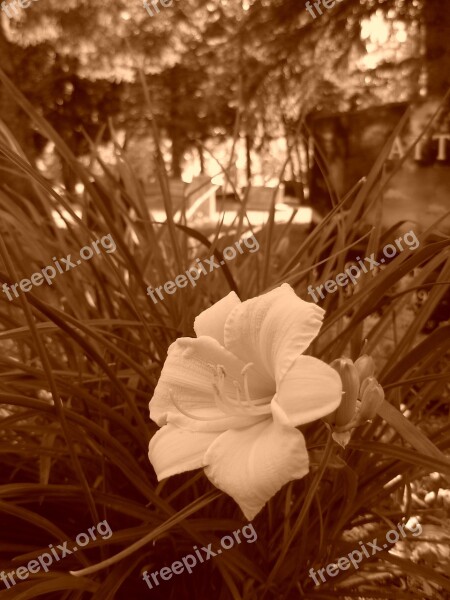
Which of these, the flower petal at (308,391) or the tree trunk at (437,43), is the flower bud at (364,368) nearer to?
the flower petal at (308,391)

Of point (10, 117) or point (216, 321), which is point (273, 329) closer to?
point (216, 321)

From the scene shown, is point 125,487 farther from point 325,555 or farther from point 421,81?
point 421,81

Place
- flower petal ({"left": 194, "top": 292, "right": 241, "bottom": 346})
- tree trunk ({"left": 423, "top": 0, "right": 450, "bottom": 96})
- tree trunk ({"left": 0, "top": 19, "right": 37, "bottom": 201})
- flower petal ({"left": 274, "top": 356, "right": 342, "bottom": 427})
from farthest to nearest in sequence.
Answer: tree trunk ({"left": 0, "top": 19, "right": 37, "bottom": 201}) < tree trunk ({"left": 423, "top": 0, "right": 450, "bottom": 96}) < flower petal ({"left": 194, "top": 292, "right": 241, "bottom": 346}) < flower petal ({"left": 274, "top": 356, "right": 342, "bottom": 427})

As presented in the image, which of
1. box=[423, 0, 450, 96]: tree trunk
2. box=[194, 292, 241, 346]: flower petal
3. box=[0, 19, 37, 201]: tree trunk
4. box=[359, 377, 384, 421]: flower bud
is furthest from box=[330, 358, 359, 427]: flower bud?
box=[0, 19, 37, 201]: tree trunk

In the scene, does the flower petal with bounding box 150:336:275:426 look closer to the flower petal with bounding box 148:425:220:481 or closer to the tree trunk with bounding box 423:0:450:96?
the flower petal with bounding box 148:425:220:481

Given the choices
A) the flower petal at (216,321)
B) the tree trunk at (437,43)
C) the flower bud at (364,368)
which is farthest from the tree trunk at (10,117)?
the flower bud at (364,368)

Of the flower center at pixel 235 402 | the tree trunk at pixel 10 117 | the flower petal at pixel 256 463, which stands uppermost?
the flower center at pixel 235 402

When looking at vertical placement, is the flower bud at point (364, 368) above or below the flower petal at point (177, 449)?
above

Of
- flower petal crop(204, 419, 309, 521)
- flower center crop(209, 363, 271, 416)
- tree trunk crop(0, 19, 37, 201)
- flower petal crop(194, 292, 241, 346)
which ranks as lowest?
tree trunk crop(0, 19, 37, 201)

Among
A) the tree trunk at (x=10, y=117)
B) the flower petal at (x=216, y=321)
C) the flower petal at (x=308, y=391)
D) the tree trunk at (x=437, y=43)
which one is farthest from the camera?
the tree trunk at (x=10, y=117)
